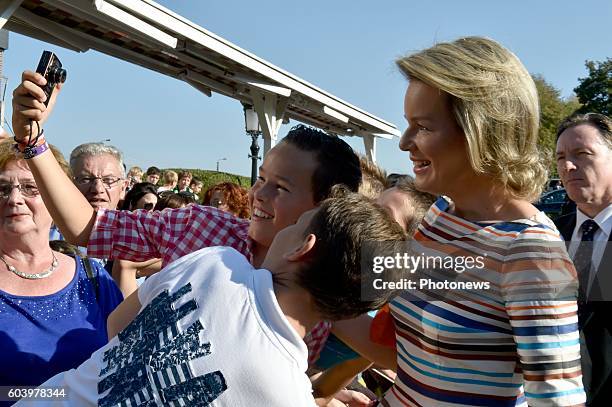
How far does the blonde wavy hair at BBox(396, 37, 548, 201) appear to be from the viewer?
141 centimetres

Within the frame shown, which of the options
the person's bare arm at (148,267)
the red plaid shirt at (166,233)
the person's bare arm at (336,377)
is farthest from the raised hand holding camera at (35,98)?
the person's bare arm at (148,267)

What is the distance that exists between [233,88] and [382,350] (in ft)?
26.9

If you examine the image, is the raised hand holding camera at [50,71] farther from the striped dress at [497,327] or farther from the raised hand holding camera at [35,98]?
the striped dress at [497,327]

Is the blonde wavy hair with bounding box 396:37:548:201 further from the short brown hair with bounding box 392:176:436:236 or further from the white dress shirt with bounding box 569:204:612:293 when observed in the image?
the white dress shirt with bounding box 569:204:612:293

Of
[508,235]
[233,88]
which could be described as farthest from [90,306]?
[233,88]

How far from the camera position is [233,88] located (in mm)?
9438

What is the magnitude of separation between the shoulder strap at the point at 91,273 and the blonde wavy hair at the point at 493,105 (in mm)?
1512

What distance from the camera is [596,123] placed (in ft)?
10.1

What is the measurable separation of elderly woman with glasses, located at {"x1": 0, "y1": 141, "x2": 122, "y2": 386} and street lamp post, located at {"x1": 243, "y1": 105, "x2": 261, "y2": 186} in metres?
7.95

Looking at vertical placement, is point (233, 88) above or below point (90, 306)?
above

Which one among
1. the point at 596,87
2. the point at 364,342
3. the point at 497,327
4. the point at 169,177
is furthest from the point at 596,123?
the point at 596,87

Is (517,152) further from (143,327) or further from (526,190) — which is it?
(143,327)

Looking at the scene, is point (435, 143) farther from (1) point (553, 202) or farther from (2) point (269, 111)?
(1) point (553, 202)

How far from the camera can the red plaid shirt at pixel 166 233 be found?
1.92 meters
